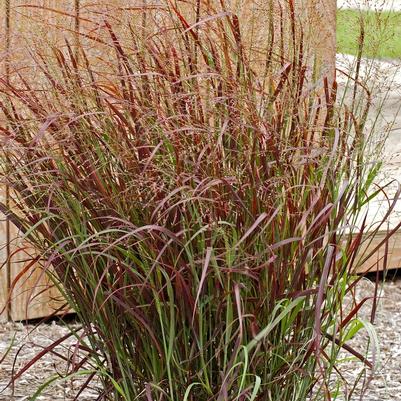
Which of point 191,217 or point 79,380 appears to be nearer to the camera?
point 191,217

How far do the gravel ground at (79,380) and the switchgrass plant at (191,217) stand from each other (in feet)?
1.34

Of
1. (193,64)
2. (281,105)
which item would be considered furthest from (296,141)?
(193,64)

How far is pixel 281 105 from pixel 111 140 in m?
0.40

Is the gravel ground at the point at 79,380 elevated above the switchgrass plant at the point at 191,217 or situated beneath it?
situated beneath

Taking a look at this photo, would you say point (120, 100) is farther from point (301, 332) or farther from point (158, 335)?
point (301, 332)

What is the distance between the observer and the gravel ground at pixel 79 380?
300 centimetres

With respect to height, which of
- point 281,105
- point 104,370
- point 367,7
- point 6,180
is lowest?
point 104,370

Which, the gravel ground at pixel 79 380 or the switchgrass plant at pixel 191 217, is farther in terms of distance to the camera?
the gravel ground at pixel 79 380

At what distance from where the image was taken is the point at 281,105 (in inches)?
87.0

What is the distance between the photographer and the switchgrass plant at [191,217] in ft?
6.63

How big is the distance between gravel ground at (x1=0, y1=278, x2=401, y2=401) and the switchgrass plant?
41 cm

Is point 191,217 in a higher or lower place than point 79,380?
higher

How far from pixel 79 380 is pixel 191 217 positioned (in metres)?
1.21

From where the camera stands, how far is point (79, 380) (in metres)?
3.11
